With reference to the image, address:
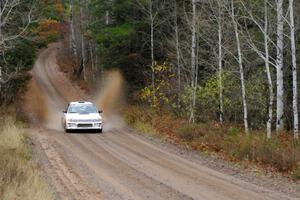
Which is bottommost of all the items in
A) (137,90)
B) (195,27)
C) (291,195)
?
(291,195)

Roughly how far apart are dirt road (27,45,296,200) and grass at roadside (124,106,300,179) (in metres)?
1.58

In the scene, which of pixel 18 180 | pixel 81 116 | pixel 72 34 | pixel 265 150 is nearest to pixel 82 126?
pixel 81 116

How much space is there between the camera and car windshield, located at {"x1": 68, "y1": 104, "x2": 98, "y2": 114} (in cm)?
2841

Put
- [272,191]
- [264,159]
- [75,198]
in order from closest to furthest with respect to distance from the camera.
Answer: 1. [75,198]
2. [272,191]
3. [264,159]

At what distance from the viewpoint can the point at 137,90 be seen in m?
40.1

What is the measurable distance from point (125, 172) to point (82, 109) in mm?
13426

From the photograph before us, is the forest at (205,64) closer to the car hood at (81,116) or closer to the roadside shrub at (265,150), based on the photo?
the roadside shrub at (265,150)

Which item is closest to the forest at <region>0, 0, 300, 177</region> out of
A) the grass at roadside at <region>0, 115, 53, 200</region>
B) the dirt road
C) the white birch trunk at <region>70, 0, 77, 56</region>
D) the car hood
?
the dirt road

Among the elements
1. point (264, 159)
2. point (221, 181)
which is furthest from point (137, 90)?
point (221, 181)

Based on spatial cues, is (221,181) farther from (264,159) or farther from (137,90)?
(137,90)

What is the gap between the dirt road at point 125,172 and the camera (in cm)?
1262

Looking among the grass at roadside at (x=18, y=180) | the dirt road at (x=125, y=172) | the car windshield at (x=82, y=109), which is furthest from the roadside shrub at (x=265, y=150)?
the car windshield at (x=82, y=109)

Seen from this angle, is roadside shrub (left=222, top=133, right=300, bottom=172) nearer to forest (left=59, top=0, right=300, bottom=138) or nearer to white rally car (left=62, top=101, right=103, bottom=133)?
forest (left=59, top=0, right=300, bottom=138)

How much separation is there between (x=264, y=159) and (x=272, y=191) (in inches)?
164
